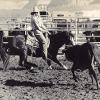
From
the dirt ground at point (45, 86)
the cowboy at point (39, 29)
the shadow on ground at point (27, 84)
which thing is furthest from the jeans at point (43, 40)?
the shadow on ground at point (27, 84)

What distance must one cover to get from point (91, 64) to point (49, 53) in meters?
4.70

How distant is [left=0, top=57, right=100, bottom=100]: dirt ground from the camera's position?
8.45 metres

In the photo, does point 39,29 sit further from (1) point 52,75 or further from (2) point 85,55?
(2) point 85,55

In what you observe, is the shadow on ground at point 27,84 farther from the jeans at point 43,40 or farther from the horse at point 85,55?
the jeans at point 43,40

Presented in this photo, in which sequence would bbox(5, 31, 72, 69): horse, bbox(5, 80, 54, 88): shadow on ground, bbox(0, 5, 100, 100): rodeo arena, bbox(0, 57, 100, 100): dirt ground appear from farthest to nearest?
bbox(5, 31, 72, 69): horse
bbox(5, 80, 54, 88): shadow on ground
bbox(0, 5, 100, 100): rodeo arena
bbox(0, 57, 100, 100): dirt ground

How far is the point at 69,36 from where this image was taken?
41.7ft

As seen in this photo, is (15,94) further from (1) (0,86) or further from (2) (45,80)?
(2) (45,80)

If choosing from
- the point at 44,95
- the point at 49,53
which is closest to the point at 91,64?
the point at 44,95

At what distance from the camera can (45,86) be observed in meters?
9.84

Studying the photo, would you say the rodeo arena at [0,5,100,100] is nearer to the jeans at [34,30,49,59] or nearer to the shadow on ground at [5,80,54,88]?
the shadow on ground at [5,80,54,88]

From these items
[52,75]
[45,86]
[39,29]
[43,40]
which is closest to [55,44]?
[43,40]

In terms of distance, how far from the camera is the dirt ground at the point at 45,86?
27.7ft

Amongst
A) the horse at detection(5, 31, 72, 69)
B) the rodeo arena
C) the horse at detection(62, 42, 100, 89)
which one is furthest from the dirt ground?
the horse at detection(5, 31, 72, 69)

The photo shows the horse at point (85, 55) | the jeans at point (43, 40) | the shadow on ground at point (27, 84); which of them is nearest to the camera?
the horse at point (85, 55)
